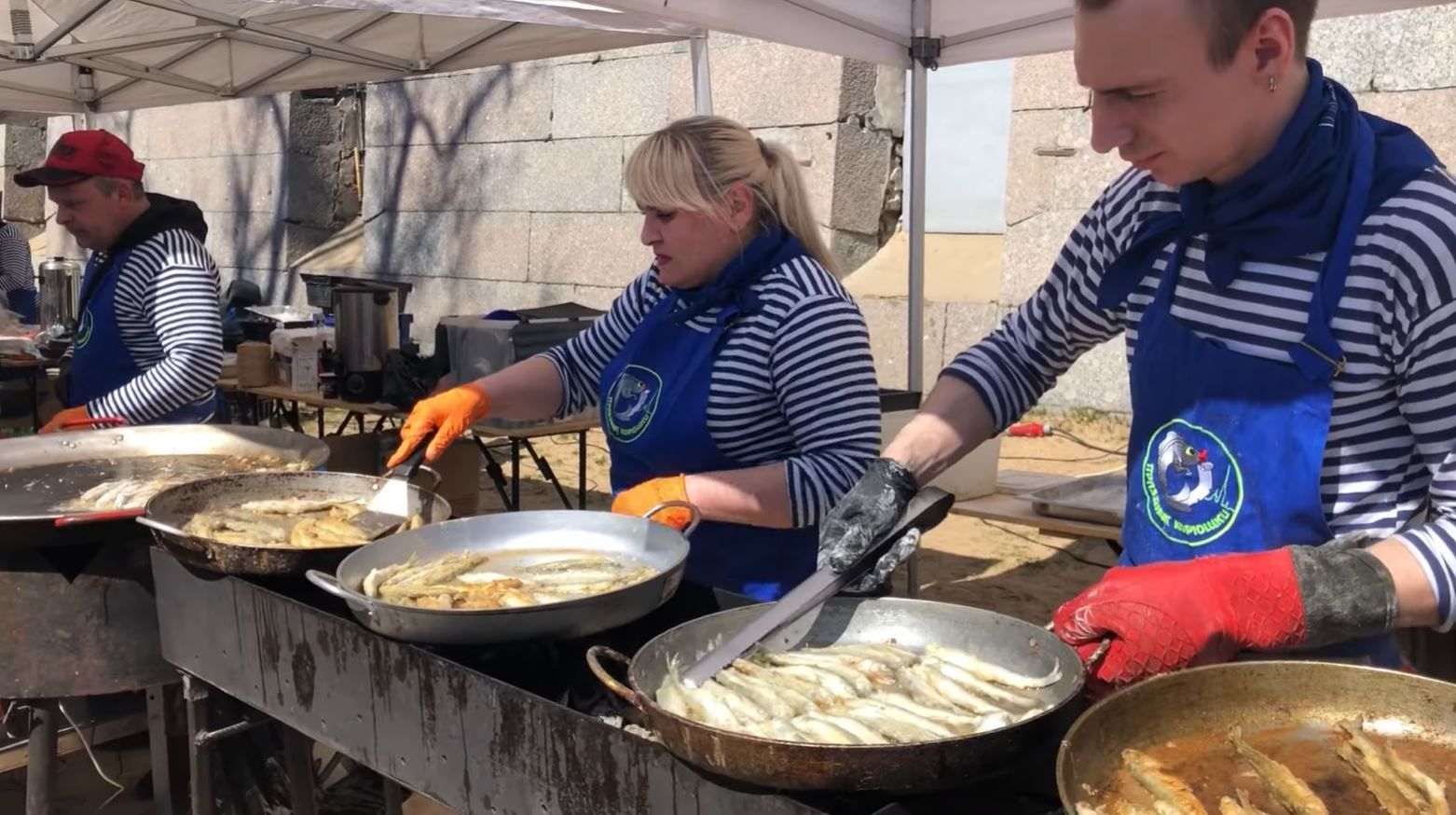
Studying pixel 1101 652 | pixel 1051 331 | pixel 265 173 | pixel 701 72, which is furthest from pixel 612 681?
pixel 265 173

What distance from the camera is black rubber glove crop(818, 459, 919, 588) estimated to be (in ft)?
5.23

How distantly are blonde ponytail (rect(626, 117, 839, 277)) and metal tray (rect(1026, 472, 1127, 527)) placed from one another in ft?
6.03

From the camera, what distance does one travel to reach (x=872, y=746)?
121 centimetres

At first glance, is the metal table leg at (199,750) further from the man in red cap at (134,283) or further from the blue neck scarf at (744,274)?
the man in red cap at (134,283)

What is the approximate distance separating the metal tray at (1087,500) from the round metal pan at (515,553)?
7.40ft

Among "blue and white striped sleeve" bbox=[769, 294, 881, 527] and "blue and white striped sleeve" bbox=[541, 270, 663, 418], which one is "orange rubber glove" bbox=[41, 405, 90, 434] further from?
"blue and white striped sleeve" bbox=[769, 294, 881, 527]

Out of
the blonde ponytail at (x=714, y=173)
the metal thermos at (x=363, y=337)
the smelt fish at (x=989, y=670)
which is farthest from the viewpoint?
the metal thermos at (x=363, y=337)

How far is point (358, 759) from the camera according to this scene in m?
1.96

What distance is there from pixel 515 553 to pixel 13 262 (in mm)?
9055

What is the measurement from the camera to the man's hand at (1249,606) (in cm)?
132

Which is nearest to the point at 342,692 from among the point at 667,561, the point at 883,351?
the point at 667,561

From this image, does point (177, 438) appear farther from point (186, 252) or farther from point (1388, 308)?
point (1388, 308)

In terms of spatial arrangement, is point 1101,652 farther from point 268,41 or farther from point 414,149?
point 414,149

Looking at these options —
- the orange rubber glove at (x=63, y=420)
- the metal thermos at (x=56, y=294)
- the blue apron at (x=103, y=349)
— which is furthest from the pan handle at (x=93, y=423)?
the metal thermos at (x=56, y=294)
